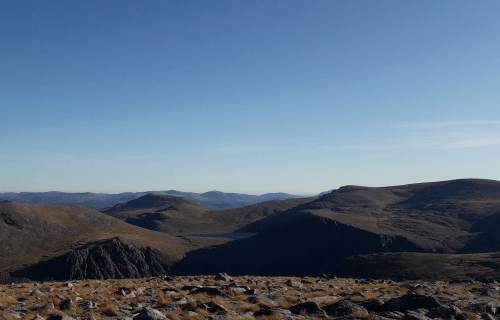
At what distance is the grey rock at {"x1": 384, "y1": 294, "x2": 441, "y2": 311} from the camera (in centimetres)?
1809

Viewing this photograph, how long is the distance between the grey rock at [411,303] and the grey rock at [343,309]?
5.90 feet

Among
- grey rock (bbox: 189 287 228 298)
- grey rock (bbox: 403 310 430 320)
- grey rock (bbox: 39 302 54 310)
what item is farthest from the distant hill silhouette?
grey rock (bbox: 39 302 54 310)

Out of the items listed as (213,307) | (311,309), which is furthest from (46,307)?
(311,309)

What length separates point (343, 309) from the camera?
1828 centimetres

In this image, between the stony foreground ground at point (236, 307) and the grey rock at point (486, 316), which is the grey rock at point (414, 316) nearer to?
the stony foreground ground at point (236, 307)

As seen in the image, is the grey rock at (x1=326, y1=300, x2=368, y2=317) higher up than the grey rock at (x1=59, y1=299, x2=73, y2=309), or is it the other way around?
the grey rock at (x1=326, y1=300, x2=368, y2=317)

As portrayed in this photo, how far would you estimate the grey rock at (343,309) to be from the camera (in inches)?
702

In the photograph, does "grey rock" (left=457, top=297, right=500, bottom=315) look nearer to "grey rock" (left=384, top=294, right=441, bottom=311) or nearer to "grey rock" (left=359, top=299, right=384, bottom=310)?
"grey rock" (left=384, top=294, right=441, bottom=311)

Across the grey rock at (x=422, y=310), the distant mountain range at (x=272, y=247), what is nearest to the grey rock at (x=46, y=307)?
the grey rock at (x=422, y=310)

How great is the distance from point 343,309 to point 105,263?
112795 mm

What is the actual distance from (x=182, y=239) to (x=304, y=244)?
191 feet

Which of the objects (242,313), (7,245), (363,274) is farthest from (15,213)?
(242,313)

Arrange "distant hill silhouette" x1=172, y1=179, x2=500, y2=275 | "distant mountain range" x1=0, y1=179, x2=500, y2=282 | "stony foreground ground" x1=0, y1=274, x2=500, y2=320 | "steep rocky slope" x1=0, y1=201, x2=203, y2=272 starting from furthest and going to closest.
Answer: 1. "distant hill silhouette" x1=172, y1=179, x2=500, y2=275
2. "steep rocky slope" x1=0, y1=201, x2=203, y2=272
3. "distant mountain range" x1=0, y1=179, x2=500, y2=282
4. "stony foreground ground" x1=0, y1=274, x2=500, y2=320

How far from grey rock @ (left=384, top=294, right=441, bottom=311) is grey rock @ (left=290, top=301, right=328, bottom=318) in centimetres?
386
